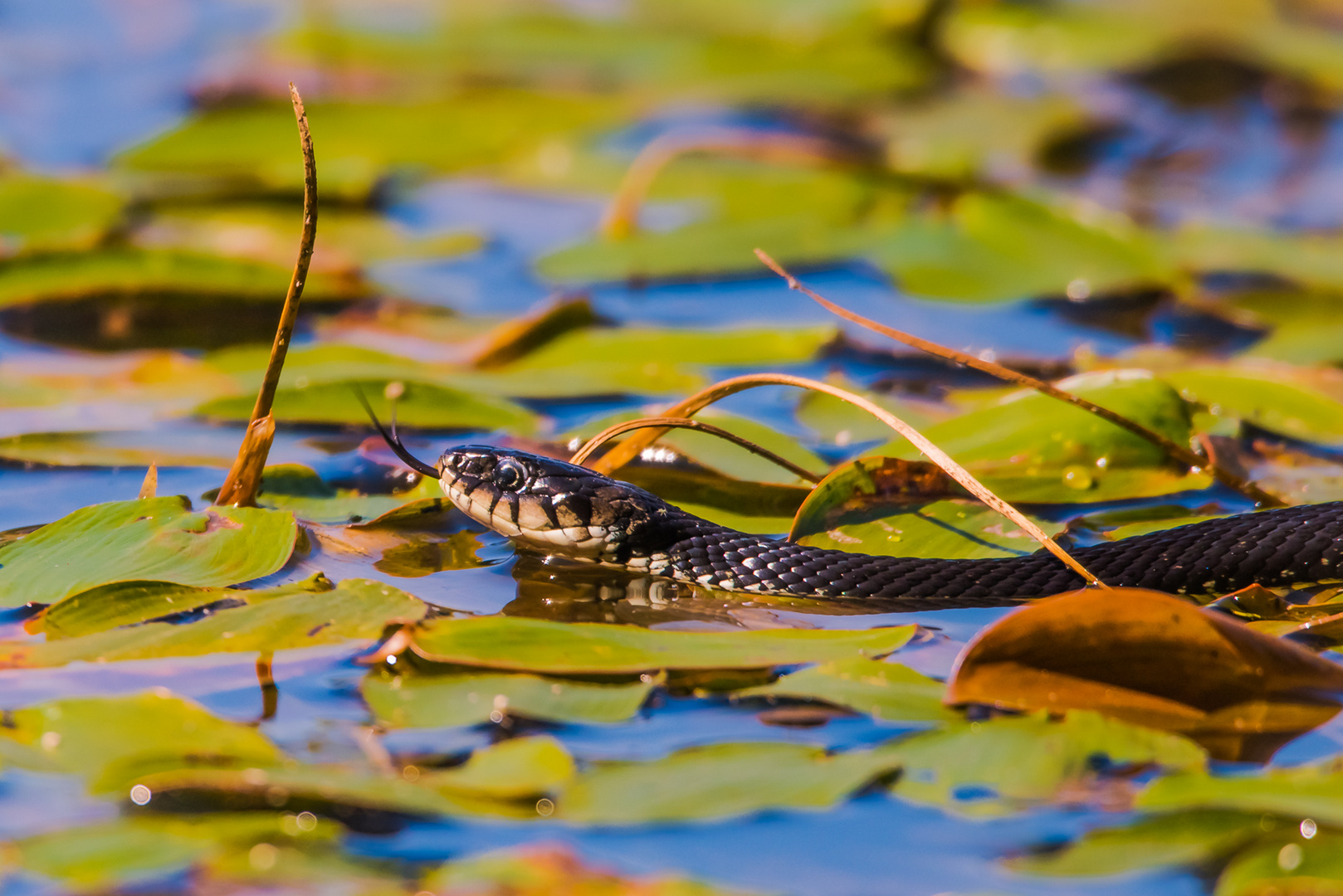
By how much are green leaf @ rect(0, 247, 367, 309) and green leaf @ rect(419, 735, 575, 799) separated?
323 cm

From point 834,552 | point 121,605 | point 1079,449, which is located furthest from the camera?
point 1079,449

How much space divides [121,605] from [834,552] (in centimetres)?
162

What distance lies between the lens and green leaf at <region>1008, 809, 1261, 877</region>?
2.27 meters

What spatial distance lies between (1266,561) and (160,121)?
7073mm

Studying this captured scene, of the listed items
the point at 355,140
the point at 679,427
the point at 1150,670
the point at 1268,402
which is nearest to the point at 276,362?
the point at 679,427

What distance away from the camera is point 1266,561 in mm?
3547

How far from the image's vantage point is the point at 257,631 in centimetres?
288

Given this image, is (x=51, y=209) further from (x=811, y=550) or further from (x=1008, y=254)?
(x=811, y=550)

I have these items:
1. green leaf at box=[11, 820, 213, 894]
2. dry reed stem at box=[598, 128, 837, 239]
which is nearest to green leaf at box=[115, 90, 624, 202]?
dry reed stem at box=[598, 128, 837, 239]

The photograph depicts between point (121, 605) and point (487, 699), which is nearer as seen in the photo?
point (487, 699)

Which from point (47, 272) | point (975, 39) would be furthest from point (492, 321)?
point (975, 39)

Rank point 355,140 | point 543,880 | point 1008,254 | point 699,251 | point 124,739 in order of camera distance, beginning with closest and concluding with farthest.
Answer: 1. point 543,880
2. point 124,739
3. point 1008,254
4. point 699,251
5. point 355,140

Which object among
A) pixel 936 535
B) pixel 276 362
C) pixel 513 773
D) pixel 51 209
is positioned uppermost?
pixel 276 362

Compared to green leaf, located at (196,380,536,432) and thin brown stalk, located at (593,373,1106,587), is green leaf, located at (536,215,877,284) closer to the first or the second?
green leaf, located at (196,380,536,432)
